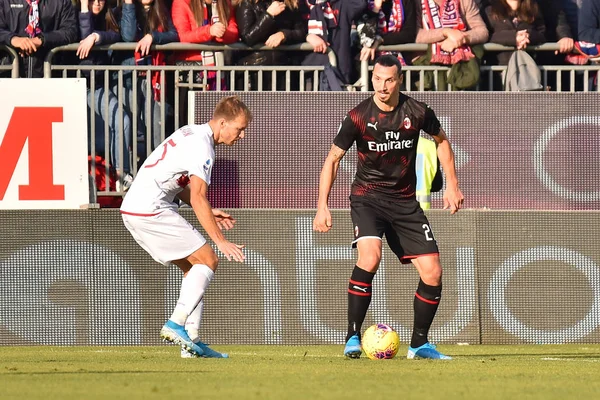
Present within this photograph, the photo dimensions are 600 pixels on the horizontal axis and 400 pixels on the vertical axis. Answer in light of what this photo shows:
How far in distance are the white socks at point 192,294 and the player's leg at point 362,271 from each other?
1165 mm

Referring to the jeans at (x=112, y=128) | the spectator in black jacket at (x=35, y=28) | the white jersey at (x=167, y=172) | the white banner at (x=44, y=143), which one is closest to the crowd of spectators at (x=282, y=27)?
the spectator in black jacket at (x=35, y=28)

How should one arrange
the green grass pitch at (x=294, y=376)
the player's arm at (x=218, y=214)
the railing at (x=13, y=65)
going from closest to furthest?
the green grass pitch at (x=294, y=376), the player's arm at (x=218, y=214), the railing at (x=13, y=65)

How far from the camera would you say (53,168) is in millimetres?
13039

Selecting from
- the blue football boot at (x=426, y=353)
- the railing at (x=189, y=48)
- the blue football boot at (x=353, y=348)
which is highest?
the railing at (x=189, y=48)

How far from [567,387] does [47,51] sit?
331 inches

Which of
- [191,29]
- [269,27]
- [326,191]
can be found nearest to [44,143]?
[191,29]

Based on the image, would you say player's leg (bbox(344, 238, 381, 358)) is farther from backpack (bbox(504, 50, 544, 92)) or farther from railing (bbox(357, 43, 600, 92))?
backpack (bbox(504, 50, 544, 92))

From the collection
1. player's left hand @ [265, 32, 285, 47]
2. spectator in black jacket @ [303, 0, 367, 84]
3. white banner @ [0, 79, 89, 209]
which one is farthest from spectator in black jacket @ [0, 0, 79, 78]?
spectator in black jacket @ [303, 0, 367, 84]

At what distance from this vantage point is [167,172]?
33.2ft

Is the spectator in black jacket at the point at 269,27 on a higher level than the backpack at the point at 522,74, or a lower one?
higher

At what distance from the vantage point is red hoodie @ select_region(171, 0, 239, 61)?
14.5 metres

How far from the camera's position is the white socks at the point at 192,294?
983 cm

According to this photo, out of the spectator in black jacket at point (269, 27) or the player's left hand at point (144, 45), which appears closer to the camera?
the player's left hand at point (144, 45)

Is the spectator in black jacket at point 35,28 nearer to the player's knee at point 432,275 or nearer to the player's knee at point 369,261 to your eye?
the player's knee at point 369,261
